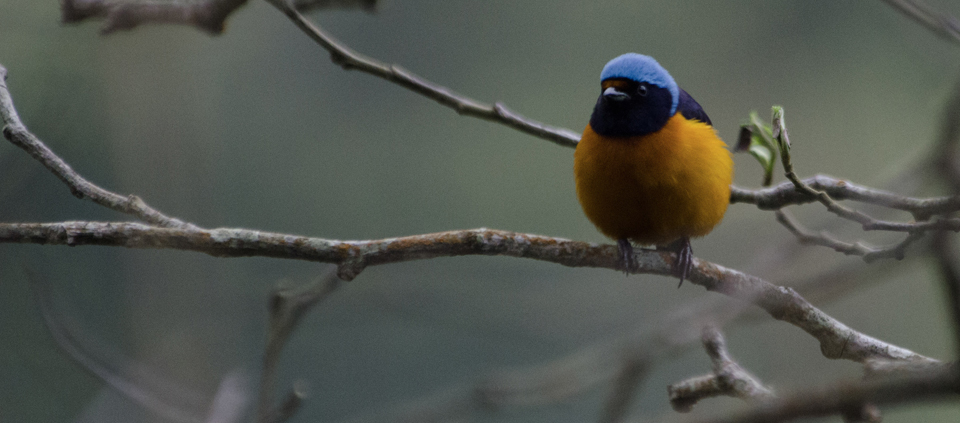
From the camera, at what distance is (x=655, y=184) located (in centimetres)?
284

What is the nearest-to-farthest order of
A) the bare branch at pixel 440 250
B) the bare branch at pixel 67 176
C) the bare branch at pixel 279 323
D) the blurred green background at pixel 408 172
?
1. the bare branch at pixel 440 250
2. the bare branch at pixel 67 176
3. the bare branch at pixel 279 323
4. the blurred green background at pixel 408 172

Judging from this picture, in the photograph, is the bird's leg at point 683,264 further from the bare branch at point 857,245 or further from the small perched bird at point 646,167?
the bare branch at point 857,245

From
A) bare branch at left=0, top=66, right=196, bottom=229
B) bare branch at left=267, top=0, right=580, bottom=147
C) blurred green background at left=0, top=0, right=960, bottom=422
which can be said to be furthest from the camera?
blurred green background at left=0, top=0, right=960, bottom=422

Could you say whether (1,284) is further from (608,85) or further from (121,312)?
(608,85)

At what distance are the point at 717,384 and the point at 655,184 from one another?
2.73ft

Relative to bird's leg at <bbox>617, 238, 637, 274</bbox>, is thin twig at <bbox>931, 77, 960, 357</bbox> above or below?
above

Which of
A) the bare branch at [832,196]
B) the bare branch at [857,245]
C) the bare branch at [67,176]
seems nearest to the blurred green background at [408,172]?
the bare branch at [67,176]

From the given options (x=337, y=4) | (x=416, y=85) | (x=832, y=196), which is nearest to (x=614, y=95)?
(x=416, y=85)

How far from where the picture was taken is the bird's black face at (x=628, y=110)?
2.97 m

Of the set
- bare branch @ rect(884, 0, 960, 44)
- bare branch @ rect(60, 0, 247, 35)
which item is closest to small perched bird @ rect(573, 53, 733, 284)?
bare branch @ rect(884, 0, 960, 44)

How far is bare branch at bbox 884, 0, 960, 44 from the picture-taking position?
2316mm

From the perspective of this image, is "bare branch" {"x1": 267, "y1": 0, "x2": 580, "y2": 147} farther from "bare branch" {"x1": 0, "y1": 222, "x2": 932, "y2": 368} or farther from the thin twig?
the thin twig

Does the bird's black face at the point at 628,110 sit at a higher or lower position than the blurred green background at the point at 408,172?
higher

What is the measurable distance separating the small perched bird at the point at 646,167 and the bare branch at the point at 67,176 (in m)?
1.63
